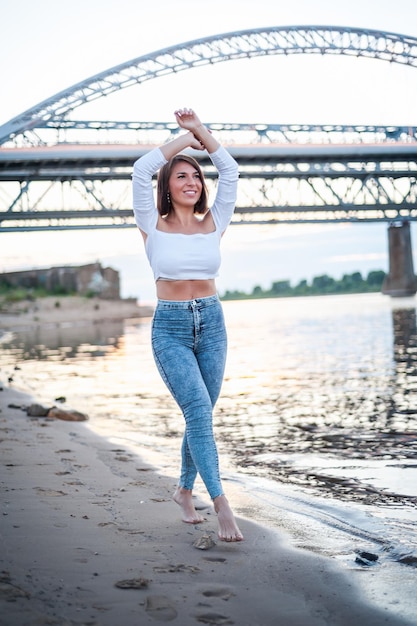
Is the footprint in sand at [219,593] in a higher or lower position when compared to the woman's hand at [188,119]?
lower

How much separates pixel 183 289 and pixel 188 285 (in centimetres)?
3

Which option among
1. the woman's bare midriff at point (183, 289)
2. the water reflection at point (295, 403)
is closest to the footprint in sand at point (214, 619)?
the woman's bare midriff at point (183, 289)

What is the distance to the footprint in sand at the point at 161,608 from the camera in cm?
247

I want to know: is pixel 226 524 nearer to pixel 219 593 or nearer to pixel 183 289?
pixel 219 593

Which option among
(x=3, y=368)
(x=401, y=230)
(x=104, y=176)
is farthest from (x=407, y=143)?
(x=3, y=368)

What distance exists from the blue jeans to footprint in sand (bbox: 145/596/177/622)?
94cm

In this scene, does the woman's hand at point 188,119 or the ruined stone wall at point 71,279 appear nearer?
the woman's hand at point 188,119

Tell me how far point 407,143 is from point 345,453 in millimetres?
50365

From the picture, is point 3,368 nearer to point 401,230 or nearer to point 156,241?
point 156,241

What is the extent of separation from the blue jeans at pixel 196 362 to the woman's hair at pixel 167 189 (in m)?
0.43

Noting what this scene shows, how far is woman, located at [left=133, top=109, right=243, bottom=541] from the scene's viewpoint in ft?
11.6

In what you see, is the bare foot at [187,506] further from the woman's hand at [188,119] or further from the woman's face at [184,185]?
the woman's hand at [188,119]

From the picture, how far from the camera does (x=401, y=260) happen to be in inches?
2359

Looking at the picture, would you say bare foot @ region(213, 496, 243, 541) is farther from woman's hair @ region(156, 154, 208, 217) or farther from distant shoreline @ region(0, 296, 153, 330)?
distant shoreline @ region(0, 296, 153, 330)
